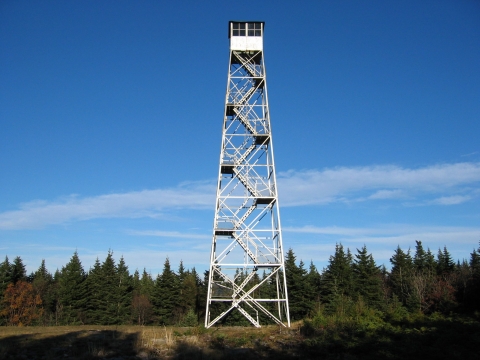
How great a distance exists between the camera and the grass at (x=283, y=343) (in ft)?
46.5

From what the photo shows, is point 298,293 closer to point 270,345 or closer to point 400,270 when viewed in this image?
point 400,270

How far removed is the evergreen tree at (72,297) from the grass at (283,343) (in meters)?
42.4

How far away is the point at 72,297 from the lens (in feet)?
191

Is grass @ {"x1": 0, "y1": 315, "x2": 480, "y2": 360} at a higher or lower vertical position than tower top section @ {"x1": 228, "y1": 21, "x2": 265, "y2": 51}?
lower

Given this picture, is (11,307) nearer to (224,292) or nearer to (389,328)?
(224,292)

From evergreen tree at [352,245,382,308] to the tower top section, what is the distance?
129 feet

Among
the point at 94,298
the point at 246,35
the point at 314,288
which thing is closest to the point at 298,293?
the point at 314,288

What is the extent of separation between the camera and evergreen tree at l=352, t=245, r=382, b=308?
56.8 m

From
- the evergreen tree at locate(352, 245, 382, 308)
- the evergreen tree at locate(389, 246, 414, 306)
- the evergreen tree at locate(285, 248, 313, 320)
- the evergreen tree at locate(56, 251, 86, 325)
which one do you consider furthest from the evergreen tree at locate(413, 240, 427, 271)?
the evergreen tree at locate(56, 251, 86, 325)

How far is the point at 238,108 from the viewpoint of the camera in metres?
27.5

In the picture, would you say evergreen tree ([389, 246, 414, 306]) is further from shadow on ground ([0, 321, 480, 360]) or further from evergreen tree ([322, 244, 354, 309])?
shadow on ground ([0, 321, 480, 360])

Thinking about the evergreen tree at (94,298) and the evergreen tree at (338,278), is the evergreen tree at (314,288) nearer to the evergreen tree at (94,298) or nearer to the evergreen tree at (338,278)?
the evergreen tree at (338,278)

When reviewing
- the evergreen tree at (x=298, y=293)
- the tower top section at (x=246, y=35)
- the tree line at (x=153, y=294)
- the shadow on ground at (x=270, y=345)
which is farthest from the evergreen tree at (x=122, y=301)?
the tower top section at (x=246, y=35)

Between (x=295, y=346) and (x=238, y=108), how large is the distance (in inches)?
649
